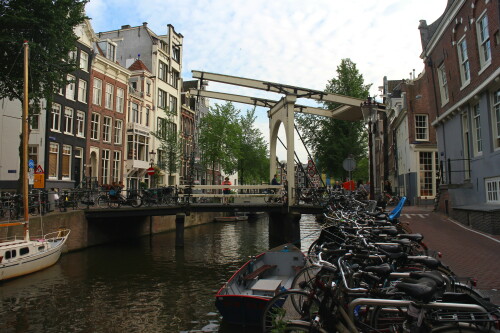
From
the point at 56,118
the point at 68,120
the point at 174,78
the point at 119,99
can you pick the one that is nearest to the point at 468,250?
the point at 56,118

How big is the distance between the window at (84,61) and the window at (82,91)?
0.95 m

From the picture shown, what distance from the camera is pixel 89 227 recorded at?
714 inches

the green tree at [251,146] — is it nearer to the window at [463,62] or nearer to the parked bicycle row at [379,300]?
the window at [463,62]

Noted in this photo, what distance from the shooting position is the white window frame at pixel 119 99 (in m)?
31.4

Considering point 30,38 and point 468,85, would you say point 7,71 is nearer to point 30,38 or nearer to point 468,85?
point 30,38

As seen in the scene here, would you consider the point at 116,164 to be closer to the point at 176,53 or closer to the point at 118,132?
the point at 118,132

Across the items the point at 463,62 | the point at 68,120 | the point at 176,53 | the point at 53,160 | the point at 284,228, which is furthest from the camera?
the point at 176,53

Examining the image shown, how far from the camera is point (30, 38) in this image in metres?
16.6

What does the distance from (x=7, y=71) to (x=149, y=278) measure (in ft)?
37.3

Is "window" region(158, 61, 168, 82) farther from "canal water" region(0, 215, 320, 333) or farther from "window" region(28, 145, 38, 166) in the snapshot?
"canal water" region(0, 215, 320, 333)

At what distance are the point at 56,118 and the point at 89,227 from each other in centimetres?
997

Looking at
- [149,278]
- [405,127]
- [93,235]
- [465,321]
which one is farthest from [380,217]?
[405,127]

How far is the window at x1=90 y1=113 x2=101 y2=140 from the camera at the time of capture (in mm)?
28466

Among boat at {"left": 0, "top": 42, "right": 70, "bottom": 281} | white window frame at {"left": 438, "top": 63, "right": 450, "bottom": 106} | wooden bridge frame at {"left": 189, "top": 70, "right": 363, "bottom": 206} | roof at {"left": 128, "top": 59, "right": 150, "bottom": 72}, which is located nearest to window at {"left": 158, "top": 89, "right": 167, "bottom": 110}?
roof at {"left": 128, "top": 59, "right": 150, "bottom": 72}
